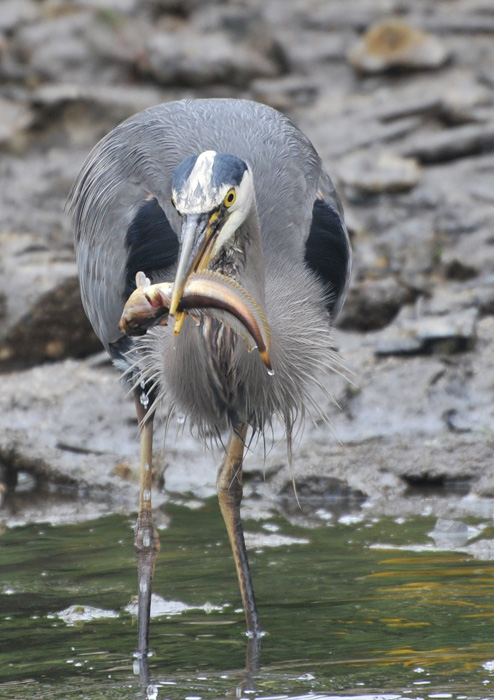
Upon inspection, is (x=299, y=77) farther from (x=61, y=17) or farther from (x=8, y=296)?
(x=8, y=296)

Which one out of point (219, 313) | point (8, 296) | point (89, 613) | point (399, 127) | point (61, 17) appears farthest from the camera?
point (61, 17)

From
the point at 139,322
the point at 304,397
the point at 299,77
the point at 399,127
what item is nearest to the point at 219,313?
the point at 139,322

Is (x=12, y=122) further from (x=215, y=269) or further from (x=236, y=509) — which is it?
(x=215, y=269)

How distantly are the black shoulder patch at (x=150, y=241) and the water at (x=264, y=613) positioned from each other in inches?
57.6

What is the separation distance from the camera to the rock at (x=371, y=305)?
29.8ft

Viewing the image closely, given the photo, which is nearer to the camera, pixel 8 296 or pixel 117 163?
pixel 117 163

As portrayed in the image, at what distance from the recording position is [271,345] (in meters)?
4.91

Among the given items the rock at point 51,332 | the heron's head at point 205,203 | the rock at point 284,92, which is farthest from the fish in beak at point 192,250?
the rock at point 284,92

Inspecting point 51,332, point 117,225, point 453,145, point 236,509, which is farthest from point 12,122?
point 236,509

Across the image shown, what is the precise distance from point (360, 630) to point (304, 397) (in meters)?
1.13

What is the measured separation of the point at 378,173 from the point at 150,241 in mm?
6101

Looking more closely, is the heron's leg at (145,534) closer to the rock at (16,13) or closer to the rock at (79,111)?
the rock at (79,111)

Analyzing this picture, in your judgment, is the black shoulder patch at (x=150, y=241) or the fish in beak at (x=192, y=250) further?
the black shoulder patch at (x=150, y=241)

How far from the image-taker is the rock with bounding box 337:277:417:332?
9.08m
